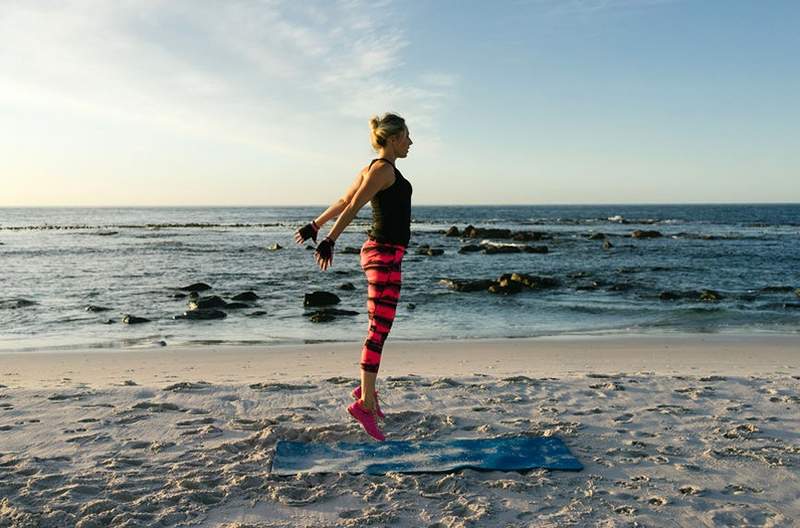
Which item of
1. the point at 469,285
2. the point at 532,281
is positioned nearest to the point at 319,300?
the point at 469,285

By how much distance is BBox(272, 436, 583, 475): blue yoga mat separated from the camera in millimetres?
4527

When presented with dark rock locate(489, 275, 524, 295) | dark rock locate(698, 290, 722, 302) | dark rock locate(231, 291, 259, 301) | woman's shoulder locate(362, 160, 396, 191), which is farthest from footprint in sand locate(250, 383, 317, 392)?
dark rock locate(698, 290, 722, 302)

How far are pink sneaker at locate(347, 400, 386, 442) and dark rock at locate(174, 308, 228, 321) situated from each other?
10.6 metres

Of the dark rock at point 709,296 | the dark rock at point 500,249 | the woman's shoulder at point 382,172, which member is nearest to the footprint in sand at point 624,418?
the woman's shoulder at point 382,172

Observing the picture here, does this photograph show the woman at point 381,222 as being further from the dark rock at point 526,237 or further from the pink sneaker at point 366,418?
the dark rock at point 526,237

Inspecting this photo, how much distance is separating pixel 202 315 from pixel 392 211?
1140 centimetres

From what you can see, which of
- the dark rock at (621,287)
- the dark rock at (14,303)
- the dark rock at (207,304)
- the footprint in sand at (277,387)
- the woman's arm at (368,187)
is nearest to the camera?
the woman's arm at (368,187)

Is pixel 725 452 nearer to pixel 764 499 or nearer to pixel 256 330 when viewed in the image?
pixel 764 499

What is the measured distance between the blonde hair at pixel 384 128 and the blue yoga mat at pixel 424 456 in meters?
2.25

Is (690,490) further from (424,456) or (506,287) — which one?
(506,287)

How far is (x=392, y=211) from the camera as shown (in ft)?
15.8

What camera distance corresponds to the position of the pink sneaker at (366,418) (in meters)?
5.14

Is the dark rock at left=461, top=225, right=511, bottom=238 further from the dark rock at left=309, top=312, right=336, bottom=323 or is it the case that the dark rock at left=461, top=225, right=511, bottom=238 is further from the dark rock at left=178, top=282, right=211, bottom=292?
the dark rock at left=309, top=312, right=336, bottom=323

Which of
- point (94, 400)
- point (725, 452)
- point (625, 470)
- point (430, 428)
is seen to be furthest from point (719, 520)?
point (94, 400)
